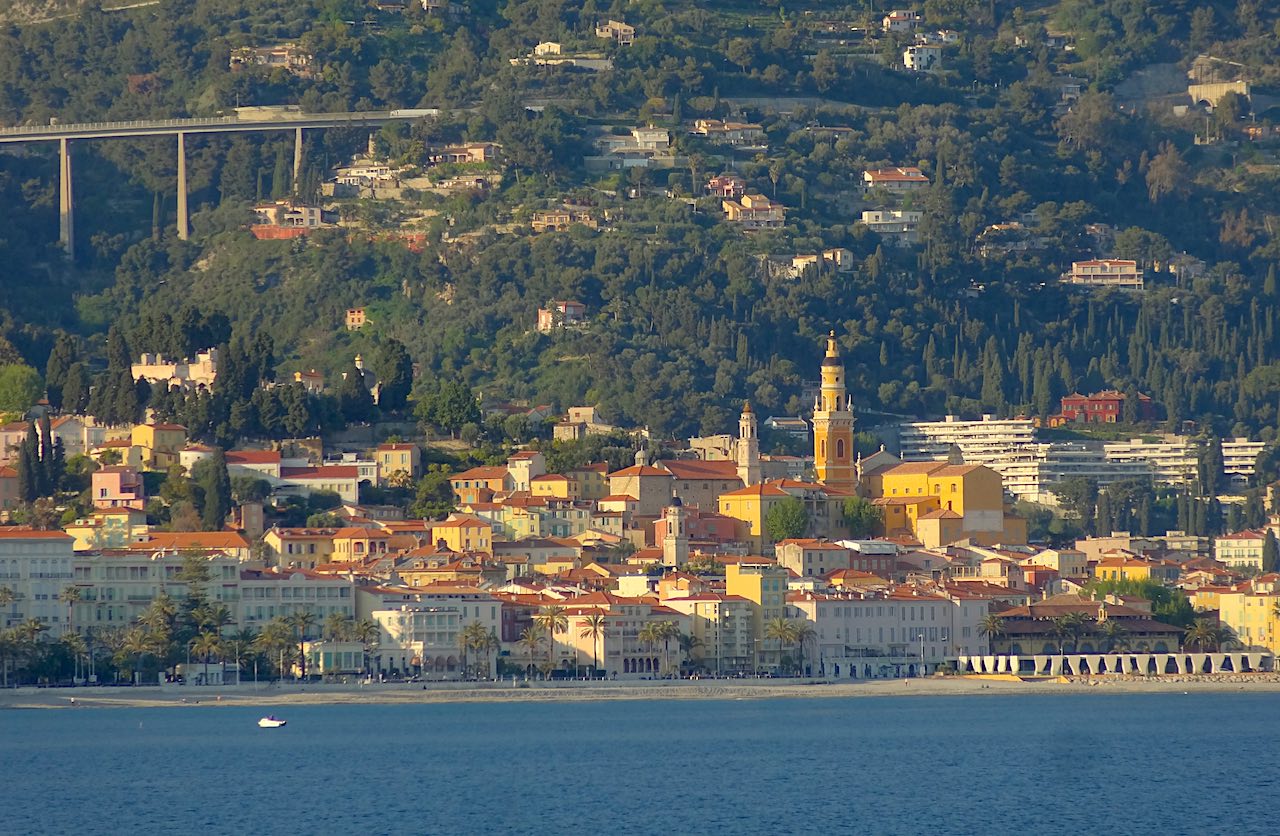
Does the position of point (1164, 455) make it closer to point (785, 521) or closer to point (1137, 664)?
point (785, 521)

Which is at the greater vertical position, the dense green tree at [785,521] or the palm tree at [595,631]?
the dense green tree at [785,521]

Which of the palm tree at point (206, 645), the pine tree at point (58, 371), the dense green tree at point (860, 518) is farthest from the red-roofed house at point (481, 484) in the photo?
the palm tree at point (206, 645)

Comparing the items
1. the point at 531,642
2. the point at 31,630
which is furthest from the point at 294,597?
the point at 31,630

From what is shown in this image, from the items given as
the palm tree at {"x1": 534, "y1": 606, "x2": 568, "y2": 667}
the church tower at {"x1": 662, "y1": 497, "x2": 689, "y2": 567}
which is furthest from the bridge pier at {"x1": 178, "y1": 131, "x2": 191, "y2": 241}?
the palm tree at {"x1": 534, "y1": 606, "x2": 568, "y2": 667}

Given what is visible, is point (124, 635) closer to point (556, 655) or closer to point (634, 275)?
point (556, 655)

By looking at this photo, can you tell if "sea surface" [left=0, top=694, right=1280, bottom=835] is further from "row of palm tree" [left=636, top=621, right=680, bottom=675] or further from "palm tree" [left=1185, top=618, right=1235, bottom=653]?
"palm tree" [left=1185, top=618, right=1235, bottom=653]

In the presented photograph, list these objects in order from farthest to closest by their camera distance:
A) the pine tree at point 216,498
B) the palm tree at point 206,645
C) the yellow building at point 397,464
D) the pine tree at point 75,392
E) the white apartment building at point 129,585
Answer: the pine tree at point 75,392, the yellow building at point 397,464, the pine tree at point 216,498, the white apartment building at point 129,585, the palm tree at point 206,645

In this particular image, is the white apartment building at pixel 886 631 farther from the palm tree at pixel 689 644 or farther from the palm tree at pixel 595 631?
the palm tree at pixel 595 631

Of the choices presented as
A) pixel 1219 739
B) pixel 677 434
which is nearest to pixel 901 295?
pixel 677 434
